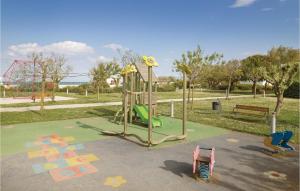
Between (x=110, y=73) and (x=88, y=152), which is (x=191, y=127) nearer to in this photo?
(x=88, y=152)

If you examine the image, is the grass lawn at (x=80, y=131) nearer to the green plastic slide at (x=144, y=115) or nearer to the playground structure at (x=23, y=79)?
the green plastic slide at (x=144, y=115)

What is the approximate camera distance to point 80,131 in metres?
10.5

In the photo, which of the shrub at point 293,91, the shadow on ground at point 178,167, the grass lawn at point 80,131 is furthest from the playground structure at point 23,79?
the shrub at point 293,91

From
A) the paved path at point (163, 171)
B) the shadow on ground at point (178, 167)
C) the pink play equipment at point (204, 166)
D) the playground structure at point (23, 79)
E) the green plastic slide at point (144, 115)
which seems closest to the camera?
the paved path at point (163, 171)

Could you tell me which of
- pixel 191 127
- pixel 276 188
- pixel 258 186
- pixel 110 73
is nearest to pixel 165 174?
pixel 258 186

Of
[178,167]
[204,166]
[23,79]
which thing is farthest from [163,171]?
[23,79]

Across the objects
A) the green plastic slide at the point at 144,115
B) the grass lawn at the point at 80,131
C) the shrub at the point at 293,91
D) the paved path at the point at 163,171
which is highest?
the shrub at the point at 293,91

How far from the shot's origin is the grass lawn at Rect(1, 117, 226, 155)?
8.82 m

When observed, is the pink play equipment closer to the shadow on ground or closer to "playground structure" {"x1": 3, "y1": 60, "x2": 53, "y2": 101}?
the shadow on ground

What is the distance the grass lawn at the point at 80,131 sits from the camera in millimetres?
8820

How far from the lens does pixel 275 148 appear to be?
7.52 meters

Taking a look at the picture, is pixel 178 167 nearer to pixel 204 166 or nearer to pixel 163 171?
pixel 163 171

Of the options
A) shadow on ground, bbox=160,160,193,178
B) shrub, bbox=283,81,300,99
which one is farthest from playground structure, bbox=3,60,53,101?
shrub, bbox=283,81,300,99

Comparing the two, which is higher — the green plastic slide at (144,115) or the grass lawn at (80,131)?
the green plastic slide at (144,115)
